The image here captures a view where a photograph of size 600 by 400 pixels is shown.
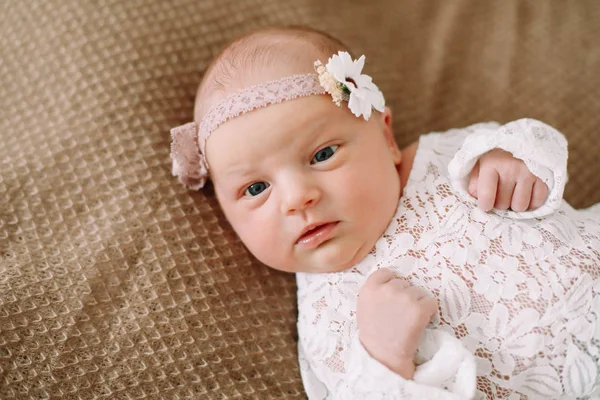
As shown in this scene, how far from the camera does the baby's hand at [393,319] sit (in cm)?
102

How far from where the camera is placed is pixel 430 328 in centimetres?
110

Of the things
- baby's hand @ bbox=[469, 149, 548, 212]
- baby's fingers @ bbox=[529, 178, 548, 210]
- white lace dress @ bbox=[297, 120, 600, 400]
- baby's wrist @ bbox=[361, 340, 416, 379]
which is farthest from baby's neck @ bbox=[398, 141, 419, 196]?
baby's wrist @ bbox=[361, 340, 416, 379]

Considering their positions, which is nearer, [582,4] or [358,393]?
[358,393]

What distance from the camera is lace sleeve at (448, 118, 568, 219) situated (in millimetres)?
1127

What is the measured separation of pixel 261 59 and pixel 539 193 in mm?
634

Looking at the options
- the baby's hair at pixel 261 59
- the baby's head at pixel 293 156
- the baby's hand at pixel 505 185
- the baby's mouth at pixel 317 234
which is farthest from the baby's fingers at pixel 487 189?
the baby's hair at pixel 261 59

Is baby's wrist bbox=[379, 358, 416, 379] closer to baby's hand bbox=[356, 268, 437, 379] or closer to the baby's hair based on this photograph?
baby's hand bbox=[356, 268, 437, 379]

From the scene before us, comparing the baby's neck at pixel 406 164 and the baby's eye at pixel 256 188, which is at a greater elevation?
the baby's eye at pixel 256 188

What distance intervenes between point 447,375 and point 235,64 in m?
0.74

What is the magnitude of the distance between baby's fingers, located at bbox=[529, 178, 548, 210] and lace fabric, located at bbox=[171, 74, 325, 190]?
0.48 metres

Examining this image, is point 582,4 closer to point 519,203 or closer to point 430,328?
point 519,203

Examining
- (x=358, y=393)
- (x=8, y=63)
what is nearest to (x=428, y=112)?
(x=358, y=393)

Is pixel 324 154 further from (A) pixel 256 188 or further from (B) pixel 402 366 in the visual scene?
(B) pixel 402 366

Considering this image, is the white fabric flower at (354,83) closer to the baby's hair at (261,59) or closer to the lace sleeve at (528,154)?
the baby's hair at (261,59)
